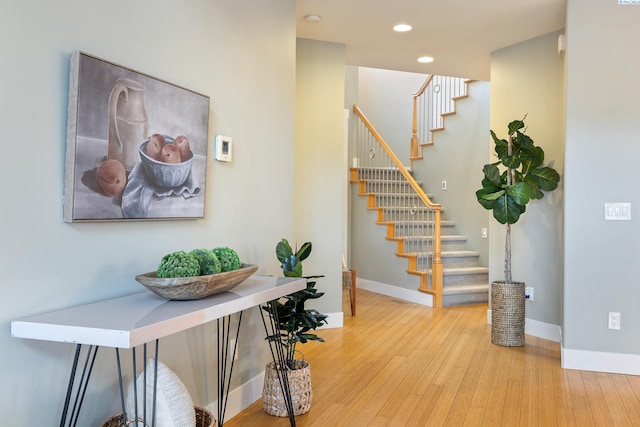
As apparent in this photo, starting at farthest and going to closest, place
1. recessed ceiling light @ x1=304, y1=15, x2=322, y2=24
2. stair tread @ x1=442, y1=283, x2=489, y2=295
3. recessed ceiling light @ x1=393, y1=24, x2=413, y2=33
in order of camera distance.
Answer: stair tread @ x1=442, y1=283, x2=489, y2=295 < recessed ceiling light @ x1=393, y1=24, x2=413, y2=33 < recessed ceiling light @ x1=304, y1=15, x2=322, y2=24

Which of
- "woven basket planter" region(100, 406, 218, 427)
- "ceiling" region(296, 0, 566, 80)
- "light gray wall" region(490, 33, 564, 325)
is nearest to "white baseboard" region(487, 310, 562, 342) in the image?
"light gray wall" region(490, 33, 564, 325)

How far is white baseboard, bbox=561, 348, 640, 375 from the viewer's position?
353 cm

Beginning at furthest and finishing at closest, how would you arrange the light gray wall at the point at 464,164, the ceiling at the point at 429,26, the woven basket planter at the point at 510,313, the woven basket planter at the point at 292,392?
1. the light gray wall at the point at 464,164
2. the woven basket planter at the point at 510,313
3. the ceiling at the point at 429,26
4. the woven basket planter at the point at 292,392

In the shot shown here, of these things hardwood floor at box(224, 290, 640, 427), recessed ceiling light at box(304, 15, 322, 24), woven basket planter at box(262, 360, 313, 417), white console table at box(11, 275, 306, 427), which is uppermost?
recessed ceiling light at box(304, 15, 322, 24)

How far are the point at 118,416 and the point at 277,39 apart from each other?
2.34 m

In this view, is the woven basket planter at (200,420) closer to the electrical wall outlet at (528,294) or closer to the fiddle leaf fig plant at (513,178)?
the fiddle leaf fig plant at (513,178)

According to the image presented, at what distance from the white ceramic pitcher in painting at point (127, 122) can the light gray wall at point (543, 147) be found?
11.7 ft

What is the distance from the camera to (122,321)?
1526 mm

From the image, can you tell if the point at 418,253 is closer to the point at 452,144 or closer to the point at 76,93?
the point at 452,144

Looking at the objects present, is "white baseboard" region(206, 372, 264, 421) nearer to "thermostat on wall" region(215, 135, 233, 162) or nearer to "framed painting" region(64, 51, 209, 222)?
"framed painting" region(64, 51, 209, 222)

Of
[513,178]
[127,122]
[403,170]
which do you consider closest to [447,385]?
[513,178]

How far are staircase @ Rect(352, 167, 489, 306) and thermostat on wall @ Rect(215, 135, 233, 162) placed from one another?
3.88 metres

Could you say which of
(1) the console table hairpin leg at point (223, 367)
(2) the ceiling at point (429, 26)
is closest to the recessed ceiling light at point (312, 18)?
(2) the ceiling at point (429, 26)

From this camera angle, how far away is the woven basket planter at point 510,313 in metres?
4.24
